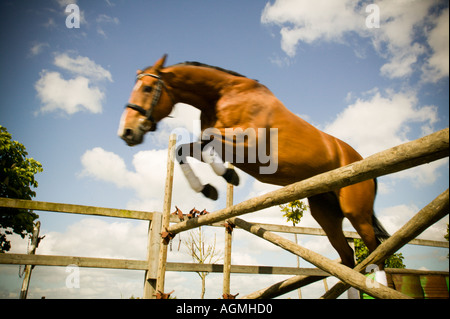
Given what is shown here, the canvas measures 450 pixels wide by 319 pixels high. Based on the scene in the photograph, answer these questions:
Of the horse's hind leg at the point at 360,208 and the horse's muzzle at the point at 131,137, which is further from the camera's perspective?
the horse's hind leg at the point at 360,208

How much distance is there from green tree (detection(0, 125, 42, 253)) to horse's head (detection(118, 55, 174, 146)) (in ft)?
32.0

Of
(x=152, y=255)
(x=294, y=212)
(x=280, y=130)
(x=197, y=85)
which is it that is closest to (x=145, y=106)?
(x=197, y=85)

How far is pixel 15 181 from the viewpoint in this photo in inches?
421

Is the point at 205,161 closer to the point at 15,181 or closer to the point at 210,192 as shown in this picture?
the point at 210,192

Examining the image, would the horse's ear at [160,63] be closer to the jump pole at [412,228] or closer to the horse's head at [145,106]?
the horse's head at [145,106]

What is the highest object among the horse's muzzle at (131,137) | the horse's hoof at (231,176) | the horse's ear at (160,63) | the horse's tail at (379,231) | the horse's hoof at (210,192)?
the horse's ear at (160,63)

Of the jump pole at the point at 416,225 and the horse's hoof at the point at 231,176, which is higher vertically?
the horse's hoof at the point at 231,176

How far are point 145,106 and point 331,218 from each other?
2308 millimetres

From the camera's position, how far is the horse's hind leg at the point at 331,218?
3074mm

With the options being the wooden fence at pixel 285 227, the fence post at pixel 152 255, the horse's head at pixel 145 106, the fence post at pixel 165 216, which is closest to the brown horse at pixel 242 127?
the horse's head at pixel 145 106

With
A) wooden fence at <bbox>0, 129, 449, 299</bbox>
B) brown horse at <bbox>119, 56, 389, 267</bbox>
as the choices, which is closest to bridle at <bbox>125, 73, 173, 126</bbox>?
brown horse at <bbox>119, 56, 389, 267</bbox>

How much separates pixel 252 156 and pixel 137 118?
3.51 ft

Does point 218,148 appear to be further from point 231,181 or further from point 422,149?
point 422,149

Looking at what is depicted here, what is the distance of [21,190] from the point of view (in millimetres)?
10734
